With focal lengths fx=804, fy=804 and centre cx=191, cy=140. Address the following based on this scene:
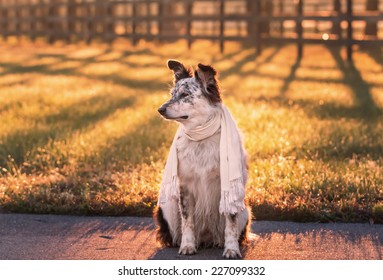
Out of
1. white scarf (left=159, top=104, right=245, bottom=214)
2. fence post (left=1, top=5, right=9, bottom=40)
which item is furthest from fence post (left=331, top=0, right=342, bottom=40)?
fence post (left=1, top=5, right=9, bottom=40)

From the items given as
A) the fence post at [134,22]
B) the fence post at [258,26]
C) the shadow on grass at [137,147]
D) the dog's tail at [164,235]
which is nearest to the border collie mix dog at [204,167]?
the dog's tail at [164,235]

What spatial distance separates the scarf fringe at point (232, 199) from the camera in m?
5.66

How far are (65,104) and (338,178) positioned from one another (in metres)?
7.00

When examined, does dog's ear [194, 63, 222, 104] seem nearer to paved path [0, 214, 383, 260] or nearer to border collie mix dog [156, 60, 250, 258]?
border collie mix dog [156, 60, 250, 258]

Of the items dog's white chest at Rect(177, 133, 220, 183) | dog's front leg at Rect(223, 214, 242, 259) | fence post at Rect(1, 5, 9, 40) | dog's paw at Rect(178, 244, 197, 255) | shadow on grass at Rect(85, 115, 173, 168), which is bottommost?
fence post at Rect(1, 5, 9, 40)

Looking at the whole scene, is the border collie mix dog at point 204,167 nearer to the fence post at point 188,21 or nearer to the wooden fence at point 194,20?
the wooden fence at point 194,20

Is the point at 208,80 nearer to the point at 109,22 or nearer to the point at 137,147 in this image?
the point at 137,147

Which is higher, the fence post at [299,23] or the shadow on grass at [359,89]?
the fence post at [299,23]

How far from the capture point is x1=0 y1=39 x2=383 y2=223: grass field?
293 inches

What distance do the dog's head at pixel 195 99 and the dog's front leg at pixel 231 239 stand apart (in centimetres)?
74

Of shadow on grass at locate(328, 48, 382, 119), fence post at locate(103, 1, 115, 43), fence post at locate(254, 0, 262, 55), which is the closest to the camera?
shadow on grass at locate(328, 48, 382, 119)

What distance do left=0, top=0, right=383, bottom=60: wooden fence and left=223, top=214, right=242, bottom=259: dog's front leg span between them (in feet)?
47.9

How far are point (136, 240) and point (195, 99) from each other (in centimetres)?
145
